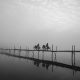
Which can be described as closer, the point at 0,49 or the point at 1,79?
the point at 1,79

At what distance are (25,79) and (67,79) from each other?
305 inches

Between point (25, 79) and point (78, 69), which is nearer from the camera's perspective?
point (25, 79)

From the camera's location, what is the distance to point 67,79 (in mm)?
19641

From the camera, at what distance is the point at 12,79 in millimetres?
18000

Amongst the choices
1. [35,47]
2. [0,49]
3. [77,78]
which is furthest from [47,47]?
[0,49]

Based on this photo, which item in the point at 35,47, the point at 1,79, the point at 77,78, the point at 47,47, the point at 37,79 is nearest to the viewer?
the point at 1,79

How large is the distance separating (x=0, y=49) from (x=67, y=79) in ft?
422

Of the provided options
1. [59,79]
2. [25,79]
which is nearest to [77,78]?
[59,79]

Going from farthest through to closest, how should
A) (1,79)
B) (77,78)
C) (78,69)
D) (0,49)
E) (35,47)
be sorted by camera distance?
(0,49) < (35,47) < (78,69) < (77,78) < (1,79)

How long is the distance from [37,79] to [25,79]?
7.17ft

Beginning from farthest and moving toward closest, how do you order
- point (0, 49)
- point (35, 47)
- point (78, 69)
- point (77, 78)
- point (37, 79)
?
1. point (0, 49)
2. point (35, 47)
3. point (78, 69)
4. point (77, 78)
5. point (37, 79)

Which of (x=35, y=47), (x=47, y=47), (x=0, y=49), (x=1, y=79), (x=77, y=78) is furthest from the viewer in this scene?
(x=0, y=49)

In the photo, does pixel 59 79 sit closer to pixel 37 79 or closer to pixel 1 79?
pixel 37 79

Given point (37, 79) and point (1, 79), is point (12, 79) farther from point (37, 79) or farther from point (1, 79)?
point (37, 79)
